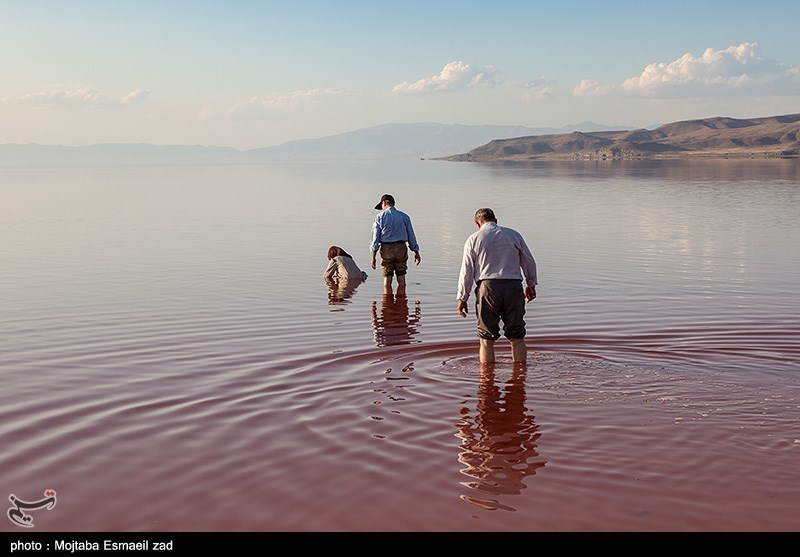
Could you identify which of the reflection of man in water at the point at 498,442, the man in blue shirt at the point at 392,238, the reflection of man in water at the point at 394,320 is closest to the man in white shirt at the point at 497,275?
the reflection of man in water at the point at 498,442

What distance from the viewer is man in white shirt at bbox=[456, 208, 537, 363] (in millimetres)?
10133

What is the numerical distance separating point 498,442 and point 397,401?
1611 mm

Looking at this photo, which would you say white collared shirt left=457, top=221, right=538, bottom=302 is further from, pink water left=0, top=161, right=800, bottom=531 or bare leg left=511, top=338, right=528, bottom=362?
pink water left=0, top=161, right=800, bottom=531

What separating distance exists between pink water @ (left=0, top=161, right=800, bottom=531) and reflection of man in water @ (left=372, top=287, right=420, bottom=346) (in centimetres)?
9

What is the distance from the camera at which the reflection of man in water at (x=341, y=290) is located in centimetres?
1642

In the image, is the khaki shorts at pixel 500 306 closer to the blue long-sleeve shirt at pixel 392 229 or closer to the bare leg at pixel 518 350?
the bare leg at pixel 518 350

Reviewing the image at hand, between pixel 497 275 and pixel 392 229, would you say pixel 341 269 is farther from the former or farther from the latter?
pixel 497 275

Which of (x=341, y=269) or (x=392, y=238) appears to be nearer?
(x=392, y=238)

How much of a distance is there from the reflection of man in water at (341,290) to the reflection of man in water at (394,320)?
657 millimetres

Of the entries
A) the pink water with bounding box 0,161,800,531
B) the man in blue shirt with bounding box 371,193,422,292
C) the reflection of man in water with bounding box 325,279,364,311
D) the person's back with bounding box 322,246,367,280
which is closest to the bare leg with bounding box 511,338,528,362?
the pink water with bounding box 0,161,800,531

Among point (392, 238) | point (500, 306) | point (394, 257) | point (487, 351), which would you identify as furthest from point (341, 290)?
point (500, 306)

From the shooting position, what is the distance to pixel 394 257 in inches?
681

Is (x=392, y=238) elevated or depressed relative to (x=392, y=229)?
depressed

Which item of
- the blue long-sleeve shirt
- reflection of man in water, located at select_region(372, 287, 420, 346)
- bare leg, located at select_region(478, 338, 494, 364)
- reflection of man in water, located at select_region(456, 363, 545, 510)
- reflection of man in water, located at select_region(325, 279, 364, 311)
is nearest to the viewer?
reflection of man in water, located at select_region(456, 363, 545, 510)
